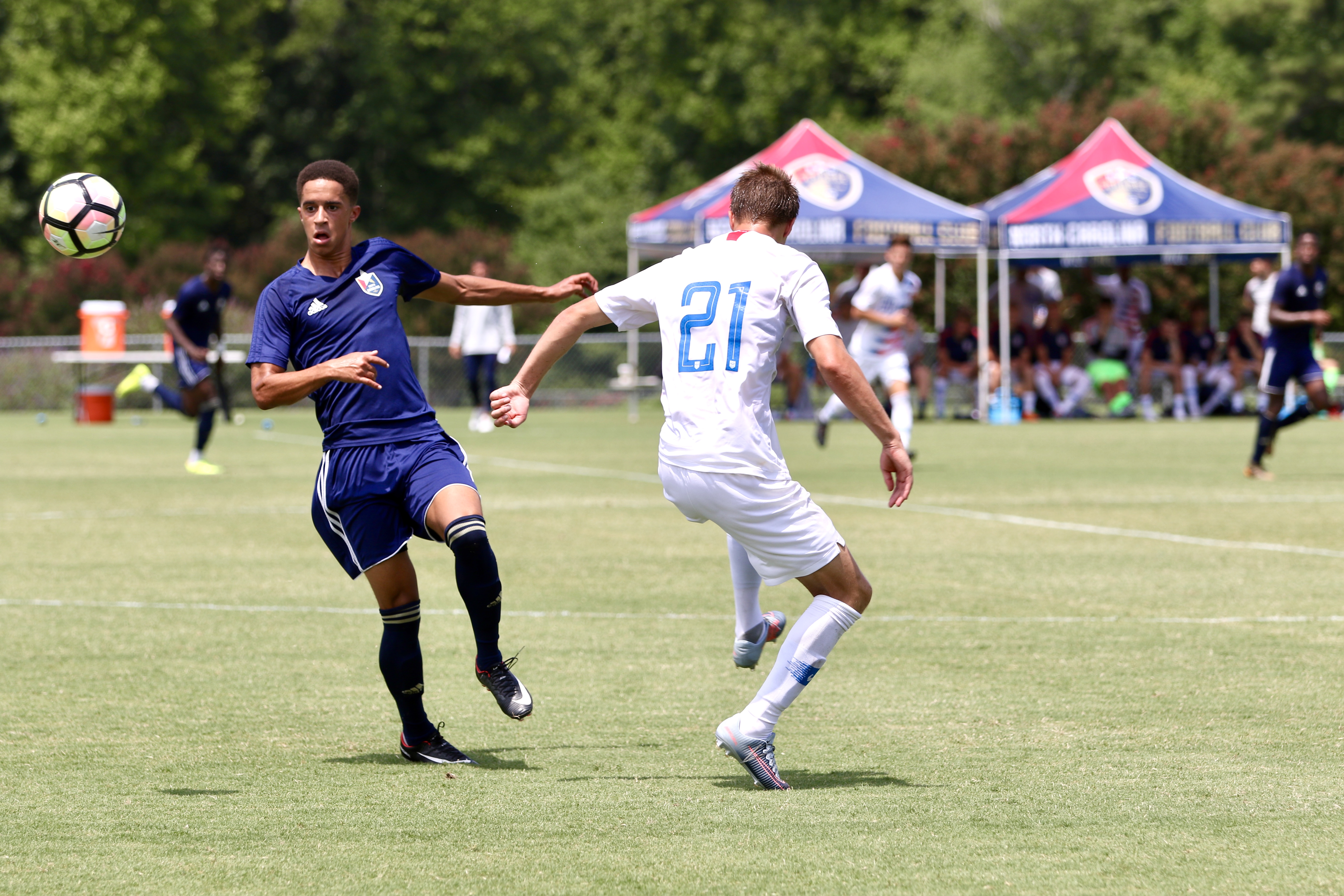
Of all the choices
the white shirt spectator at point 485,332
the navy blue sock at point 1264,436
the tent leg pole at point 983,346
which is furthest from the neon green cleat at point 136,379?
the navy blue sock at point 1264,436

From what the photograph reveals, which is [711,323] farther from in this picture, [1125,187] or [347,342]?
[1125,187]

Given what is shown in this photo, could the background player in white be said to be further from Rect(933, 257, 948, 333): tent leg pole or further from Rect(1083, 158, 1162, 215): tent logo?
Rect(933, 257, 948, 333): tent leg pole

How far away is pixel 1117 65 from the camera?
5422 centimetres

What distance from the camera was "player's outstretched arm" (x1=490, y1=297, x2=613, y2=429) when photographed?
548 cm

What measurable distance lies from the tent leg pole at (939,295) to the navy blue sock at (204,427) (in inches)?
612

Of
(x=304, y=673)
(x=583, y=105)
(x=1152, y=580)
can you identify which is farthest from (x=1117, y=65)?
(x=304, y=673)

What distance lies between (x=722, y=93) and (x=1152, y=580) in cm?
5001

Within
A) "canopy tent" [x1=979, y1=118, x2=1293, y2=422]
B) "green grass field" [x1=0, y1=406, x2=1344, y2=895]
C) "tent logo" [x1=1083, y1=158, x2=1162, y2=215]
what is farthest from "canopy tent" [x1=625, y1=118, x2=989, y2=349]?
"green grass field" [x1=0, y1=406, x2=1344, y2=895]

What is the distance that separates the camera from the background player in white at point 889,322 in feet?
56.1

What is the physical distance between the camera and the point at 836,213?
27219mm

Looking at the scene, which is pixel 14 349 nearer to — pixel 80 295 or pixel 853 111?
pixel 80 295

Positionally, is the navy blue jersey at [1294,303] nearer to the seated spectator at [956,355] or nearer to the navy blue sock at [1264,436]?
the navy blue sock at [1264,436]

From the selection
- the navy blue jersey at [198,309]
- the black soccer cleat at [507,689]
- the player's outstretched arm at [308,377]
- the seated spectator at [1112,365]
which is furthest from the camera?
the seated spectator at [1112,365]

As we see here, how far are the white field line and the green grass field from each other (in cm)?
4
